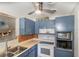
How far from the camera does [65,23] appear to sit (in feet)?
4.19

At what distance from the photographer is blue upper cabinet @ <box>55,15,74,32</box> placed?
1234 mm

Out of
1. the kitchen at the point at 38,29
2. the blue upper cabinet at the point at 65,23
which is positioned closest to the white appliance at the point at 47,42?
the kitchen at the point at 38,29

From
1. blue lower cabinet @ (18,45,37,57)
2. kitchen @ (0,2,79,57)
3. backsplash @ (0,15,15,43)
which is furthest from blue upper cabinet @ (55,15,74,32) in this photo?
backsplash @ (0,15,15,43)

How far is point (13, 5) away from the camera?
121 cm

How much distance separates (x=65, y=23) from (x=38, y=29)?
16.4 inches

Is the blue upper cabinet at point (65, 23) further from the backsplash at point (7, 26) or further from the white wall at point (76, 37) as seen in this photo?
the backsplash at point (7, 26)

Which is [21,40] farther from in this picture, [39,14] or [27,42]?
[39,14]

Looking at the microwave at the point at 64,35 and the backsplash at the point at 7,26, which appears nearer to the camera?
the backsplash at the point at 7,26

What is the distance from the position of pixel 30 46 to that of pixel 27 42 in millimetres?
79

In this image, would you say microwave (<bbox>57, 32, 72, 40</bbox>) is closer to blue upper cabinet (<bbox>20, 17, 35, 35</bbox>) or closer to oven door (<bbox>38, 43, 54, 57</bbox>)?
oven door (<bbox>38, 43, 54, 57</bbox>)

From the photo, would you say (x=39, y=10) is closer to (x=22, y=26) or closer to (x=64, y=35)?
(x=22, y=26)

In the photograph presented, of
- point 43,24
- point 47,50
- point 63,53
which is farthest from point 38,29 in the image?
point 63,53

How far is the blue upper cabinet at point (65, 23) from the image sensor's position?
1.23 meters

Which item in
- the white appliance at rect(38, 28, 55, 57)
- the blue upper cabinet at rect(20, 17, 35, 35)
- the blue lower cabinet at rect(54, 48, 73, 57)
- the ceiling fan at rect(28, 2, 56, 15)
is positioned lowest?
the blue lower cabinet at rect(54, 48, 73, 57)
